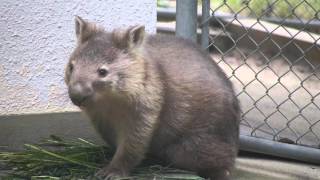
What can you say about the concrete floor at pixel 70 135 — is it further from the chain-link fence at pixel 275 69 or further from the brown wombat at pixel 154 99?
the brown wombat at pixel 154 99

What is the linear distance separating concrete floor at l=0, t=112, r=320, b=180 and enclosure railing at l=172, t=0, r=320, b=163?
0.33 ft

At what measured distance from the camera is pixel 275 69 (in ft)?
23.1

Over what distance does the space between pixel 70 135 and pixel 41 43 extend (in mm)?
631

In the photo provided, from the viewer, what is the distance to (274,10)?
8.55m

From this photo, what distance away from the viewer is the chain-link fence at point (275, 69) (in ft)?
15.9

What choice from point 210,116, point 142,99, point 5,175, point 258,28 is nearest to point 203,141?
point 210,116

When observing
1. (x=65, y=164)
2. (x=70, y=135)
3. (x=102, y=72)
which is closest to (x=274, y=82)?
(x=70, y=135)

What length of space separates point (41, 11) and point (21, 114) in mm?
653

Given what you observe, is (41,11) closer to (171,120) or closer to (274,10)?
(171,120)

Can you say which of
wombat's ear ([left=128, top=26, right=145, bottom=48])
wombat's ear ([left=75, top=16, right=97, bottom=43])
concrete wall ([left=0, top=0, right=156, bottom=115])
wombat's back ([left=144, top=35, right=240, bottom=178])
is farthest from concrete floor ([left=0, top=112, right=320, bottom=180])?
wombat's ear ([left=128, top=26, right=145, bottom=48])

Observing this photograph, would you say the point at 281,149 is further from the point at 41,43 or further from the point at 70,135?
the point at 41,43

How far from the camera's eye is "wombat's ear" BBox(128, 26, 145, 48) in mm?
3354

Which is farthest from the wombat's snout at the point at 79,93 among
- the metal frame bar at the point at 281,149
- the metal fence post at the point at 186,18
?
the metal frame bar at the point at 281,149

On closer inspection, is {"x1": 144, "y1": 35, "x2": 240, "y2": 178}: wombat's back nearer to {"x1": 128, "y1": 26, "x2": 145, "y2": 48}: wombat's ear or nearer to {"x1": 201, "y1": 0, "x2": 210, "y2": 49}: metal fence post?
{"x1": 128, "y1": 26, "x2": 145, "y2": 48}: wombat's ear
